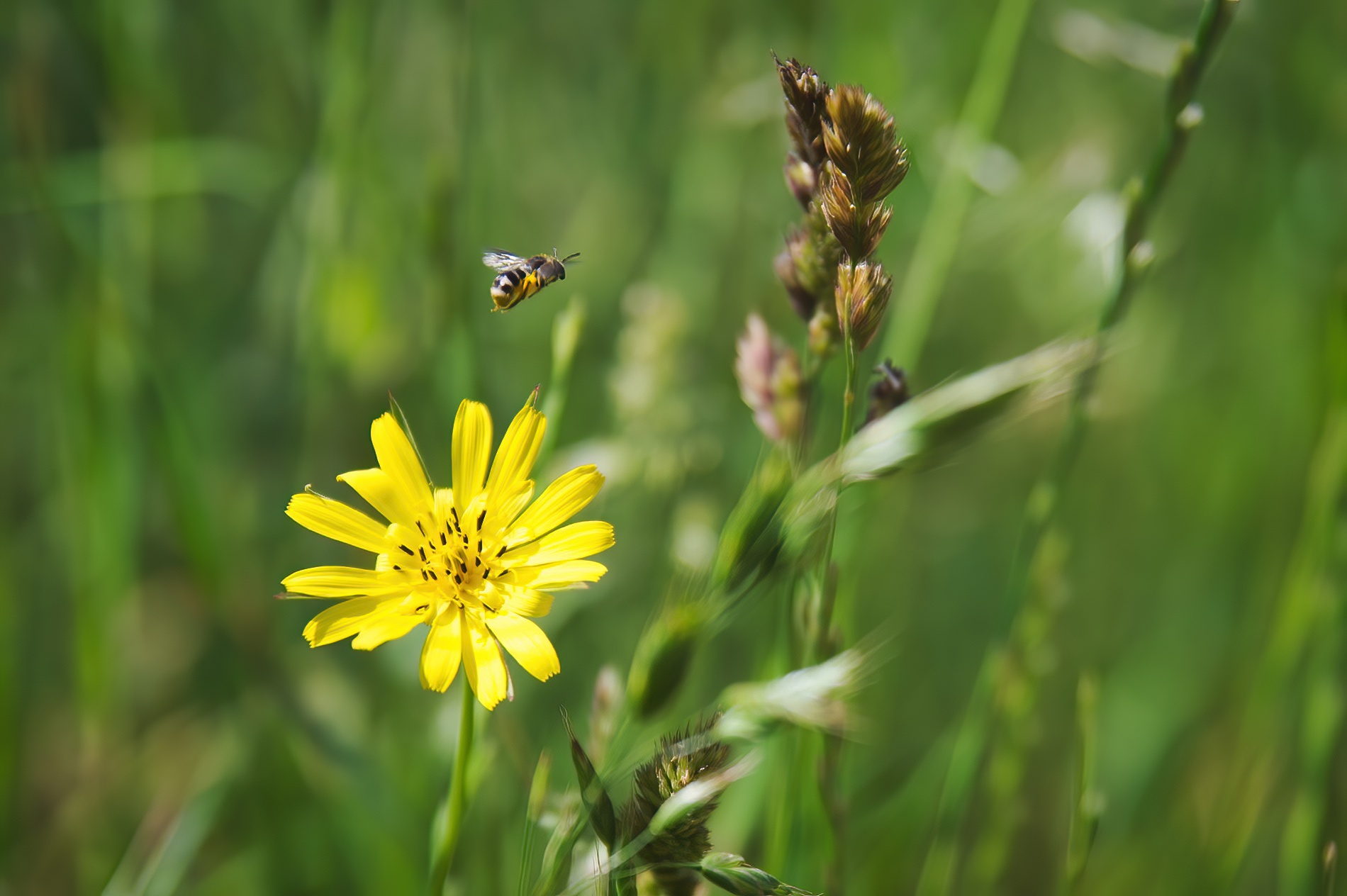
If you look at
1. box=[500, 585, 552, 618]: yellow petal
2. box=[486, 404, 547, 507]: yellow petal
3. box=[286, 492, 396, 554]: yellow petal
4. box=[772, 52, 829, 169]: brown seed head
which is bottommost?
box=[500, 585, 552, 618]: yellow petal

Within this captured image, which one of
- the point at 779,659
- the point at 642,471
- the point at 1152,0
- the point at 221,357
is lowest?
the point at 779,659

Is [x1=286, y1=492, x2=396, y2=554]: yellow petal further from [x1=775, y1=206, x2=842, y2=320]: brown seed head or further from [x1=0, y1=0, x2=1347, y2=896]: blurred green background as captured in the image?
[x1=775, y1=206, x2=842, y2=320]: brown seed head

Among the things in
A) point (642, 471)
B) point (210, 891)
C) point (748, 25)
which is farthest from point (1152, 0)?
point (210, 891)

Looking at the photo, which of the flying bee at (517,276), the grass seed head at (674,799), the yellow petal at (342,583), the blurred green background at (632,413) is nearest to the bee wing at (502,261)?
the flying bee at (517,276)

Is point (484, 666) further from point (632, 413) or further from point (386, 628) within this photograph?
point (632, 413)

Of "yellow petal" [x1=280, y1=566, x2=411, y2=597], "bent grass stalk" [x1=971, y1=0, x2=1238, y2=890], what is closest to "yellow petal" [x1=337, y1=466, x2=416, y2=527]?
"yellow petal" [x1=280, y1=566, x2=411, y2=597]

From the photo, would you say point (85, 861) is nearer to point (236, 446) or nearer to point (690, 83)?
point (236, 446)

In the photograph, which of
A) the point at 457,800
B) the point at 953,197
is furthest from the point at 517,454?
the point at 953,197
